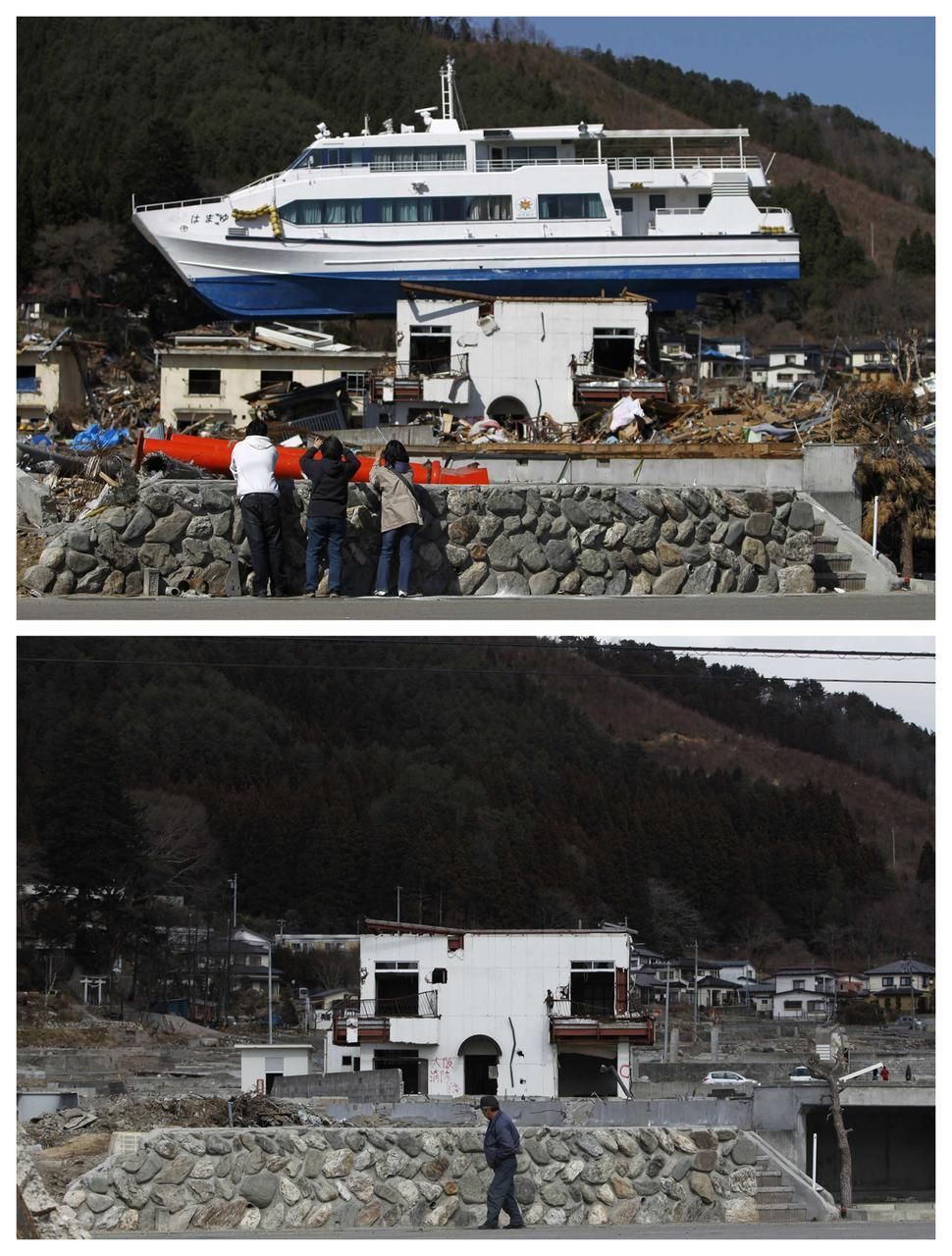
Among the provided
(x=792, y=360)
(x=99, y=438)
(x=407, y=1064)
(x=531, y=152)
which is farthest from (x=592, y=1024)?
(x=792, y=360)

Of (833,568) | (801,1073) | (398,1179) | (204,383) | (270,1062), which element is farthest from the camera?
(204,383)

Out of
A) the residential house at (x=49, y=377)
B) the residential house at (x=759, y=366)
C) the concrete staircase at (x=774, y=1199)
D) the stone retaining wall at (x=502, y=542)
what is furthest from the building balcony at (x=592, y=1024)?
the residential house at (x=759, y=366)

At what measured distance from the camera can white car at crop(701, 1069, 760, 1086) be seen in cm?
2108

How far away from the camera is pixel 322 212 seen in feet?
131

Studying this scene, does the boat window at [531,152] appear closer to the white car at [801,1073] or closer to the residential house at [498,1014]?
the white car at [801,1073]

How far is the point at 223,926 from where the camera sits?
29.5 metres

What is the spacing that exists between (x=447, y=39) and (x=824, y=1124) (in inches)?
4484

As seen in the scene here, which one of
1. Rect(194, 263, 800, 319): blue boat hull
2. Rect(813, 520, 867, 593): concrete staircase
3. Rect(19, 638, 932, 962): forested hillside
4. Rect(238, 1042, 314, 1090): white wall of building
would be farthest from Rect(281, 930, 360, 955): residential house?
Rect(194, 263, 800, 319): blue boat hull

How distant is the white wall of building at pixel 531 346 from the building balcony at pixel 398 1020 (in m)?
13.2

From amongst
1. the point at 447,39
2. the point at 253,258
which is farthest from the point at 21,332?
the point at 447,39

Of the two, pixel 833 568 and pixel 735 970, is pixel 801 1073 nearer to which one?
pixel 833 568

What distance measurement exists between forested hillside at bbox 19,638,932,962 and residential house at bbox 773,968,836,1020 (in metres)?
1.87

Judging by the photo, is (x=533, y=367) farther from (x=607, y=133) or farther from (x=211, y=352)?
(x=607, y=133)

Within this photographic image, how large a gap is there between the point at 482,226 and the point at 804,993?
19997 mm
